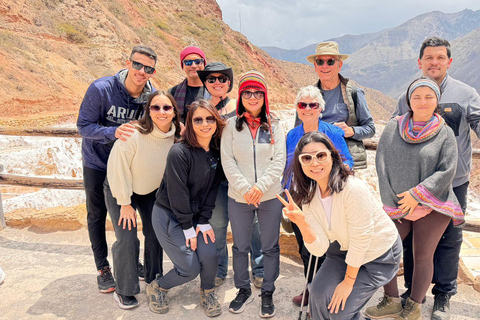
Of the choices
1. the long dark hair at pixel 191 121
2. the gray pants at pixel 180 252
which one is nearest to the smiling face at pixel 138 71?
the long dark hair at pixel 191 121

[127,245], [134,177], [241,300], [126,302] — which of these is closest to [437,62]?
[241,300]

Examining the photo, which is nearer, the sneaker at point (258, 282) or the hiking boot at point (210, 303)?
the hiking boot at point (210, 303)

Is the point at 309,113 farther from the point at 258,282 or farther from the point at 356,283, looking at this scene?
the point at 258,282

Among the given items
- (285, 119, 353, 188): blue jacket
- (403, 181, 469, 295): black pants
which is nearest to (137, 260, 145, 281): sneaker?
(285, 119, 353, 188): blue jacket

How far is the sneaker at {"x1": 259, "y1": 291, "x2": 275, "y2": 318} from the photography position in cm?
292

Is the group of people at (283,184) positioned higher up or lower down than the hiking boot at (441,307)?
higher up

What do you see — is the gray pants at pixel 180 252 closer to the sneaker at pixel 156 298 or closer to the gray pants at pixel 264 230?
the sneaker at pixel 156 298

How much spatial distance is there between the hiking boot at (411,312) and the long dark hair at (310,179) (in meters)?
1.19

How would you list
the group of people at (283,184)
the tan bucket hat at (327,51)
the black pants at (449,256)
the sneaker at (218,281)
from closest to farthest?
the group of people at (283,184), the black pants at (449,256), the tan bucket hat at (327,51), the sneaker at (218,281)

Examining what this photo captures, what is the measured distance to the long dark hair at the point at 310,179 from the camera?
2.29 m

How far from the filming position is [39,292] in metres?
3.30

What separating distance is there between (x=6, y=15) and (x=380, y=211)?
960 inches

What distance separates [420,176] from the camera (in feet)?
8.62

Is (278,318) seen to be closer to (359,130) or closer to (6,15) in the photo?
A: (359,130)
